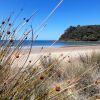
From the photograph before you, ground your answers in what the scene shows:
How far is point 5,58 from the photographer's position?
290 centimetres

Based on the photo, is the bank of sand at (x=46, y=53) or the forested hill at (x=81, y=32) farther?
the forested hill at (x=81, y=32)

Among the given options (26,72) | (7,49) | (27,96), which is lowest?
(27,96)

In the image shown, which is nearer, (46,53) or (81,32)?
(46,53)

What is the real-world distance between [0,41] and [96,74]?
138 inches

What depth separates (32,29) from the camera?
2.66 metres

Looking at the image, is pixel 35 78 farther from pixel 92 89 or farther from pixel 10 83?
pixel 92 89

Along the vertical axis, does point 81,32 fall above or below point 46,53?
above

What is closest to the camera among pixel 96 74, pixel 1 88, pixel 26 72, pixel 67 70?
pixel 1 88

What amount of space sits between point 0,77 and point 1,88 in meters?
0.10

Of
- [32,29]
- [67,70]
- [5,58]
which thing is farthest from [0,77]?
[67,70]

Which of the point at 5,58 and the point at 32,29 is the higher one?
the point at 32,29

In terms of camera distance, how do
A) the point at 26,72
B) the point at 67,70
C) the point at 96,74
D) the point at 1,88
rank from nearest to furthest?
the point at 1,88 → the point at 26,72 → the point at 96,74 → the point at 67,70

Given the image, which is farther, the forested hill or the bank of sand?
the forested hill

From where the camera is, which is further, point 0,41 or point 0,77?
point 0,41
